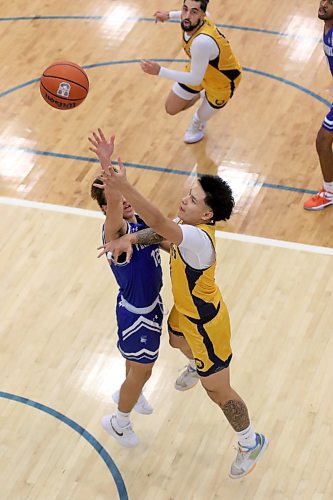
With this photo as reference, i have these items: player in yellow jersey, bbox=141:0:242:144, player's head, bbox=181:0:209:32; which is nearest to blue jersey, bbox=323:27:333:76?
player in yellow jersey, bbox=141:0:242:144

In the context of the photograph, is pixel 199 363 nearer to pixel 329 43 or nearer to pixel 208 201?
pixel 208 201

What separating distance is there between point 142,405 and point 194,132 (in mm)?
3026

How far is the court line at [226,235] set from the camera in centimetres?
714

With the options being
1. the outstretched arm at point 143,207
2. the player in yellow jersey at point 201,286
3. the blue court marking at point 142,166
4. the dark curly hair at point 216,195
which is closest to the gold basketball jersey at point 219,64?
the blue court marking at point 142,166

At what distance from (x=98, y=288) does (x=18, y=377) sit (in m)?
0.96

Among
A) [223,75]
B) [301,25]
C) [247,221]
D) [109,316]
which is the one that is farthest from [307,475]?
[301,25]

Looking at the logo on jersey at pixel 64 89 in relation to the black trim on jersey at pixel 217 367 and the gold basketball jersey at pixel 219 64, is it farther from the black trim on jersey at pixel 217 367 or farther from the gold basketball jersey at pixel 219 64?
the black trim on jersey at pixel 217 367

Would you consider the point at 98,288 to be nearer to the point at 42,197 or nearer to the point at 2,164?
the point at 42,197

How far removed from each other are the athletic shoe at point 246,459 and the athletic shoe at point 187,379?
2.03 feet

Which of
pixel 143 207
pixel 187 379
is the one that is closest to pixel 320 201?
pixel 187 379

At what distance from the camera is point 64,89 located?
22.0 ft

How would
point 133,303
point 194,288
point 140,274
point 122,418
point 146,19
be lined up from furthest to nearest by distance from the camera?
point 146,19
point 122,418
point 133,303
point 140,274
point 194,288

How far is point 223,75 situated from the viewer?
305 inches

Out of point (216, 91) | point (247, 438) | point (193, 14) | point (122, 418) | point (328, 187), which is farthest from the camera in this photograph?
point (216, 91)
